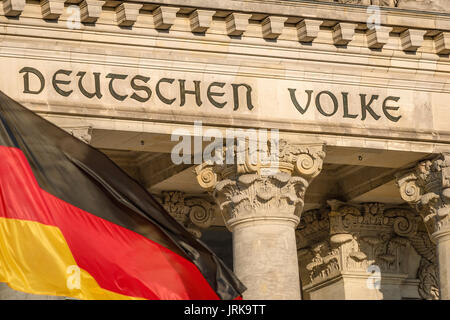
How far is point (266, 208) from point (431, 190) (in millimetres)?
3905

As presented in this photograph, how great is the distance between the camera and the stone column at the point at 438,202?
36.0 m

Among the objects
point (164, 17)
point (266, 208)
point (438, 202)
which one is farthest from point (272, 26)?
point (438, 202)

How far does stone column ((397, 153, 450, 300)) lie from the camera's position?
36031mm

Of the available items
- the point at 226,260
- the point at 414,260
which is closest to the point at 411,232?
the point at 414,260

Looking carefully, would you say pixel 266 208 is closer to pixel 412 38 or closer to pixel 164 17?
pixel 164 17

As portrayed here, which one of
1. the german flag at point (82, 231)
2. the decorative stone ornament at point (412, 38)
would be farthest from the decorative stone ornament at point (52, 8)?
the decorative stone ornament at point (412, 38)

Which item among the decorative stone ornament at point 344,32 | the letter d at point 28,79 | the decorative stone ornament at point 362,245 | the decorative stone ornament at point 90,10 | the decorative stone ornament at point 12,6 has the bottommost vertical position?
the decorative stone ornament at point 362,245

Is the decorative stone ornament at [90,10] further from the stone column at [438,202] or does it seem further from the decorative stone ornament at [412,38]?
the stone column at [438,202]

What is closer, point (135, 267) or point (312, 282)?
point (135, 267)

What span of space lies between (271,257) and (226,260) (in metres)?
9.25

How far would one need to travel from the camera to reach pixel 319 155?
115 ft

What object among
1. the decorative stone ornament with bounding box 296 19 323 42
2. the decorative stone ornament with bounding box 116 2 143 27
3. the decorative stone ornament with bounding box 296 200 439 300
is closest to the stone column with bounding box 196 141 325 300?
the decorative stone ornament with bounding box 296 19 323 42

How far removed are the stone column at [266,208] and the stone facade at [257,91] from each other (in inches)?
1.1

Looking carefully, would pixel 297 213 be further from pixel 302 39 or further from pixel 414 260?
pixel 414 260
